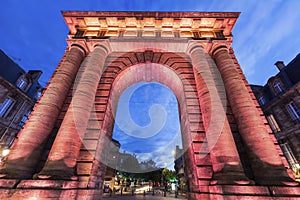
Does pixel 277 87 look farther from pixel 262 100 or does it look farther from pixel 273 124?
pixel 273 124

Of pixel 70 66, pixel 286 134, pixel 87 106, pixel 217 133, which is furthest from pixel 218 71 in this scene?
pixel 286 134

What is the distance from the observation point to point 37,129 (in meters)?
5.95

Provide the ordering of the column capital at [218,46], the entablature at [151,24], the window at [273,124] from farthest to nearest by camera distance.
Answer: the window at [273,124] < the entablature at [151,24] < the column capital at [218,46]

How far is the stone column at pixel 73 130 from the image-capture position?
5.19 m

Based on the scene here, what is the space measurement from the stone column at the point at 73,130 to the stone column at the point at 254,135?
285 inches

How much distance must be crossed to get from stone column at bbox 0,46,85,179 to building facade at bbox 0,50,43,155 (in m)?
16.0

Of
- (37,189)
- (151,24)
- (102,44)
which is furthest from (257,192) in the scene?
(151,24)

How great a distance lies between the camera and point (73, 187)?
5.09 metres

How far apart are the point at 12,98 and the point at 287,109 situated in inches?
1442

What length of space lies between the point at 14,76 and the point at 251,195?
1078 inches

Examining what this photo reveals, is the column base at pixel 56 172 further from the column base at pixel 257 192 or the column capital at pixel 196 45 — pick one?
the column capital at pixel 196 45

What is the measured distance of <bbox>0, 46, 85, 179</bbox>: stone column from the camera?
5250mm

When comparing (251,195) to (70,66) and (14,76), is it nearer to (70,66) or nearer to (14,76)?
(70,66)

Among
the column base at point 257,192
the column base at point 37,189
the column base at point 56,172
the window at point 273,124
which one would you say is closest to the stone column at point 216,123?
the column base at point 257,192
